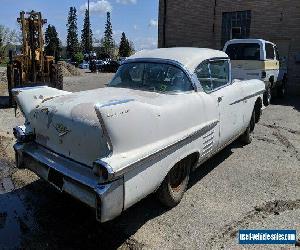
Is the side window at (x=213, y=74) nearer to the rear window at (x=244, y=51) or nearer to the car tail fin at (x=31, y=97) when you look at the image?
the car tail fin at (x=31, y=97)

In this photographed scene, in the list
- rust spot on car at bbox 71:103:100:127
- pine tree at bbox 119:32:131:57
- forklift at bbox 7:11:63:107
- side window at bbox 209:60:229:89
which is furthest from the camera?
pine tree at bbox 119:32:131:57

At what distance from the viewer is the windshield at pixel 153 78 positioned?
14.6ft

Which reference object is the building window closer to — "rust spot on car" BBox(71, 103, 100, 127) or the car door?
the car door

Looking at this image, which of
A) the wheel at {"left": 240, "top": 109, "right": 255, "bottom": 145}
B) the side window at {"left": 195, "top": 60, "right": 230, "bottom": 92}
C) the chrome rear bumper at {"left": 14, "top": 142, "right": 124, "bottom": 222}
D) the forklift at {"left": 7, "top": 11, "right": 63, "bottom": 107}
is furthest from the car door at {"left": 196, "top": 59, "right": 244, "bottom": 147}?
the forklift at {"left": 7, "top": 11, "right": 63, "bottom": 107}

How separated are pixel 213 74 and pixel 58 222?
302 centimetres

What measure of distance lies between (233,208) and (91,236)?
177cm

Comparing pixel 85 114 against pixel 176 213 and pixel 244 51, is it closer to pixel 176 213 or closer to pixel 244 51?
pixel 176 213

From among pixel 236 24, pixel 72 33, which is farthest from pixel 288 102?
pixel 72 33

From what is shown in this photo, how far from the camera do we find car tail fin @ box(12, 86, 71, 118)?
4.22 m

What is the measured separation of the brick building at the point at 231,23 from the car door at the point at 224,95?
1019cm

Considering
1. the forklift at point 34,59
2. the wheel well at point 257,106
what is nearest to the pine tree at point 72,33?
the forklift at point 34,59

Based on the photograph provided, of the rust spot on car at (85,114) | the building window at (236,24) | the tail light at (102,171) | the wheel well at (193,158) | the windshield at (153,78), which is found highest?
the building window at (236,24)

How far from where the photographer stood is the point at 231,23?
60.1 feet

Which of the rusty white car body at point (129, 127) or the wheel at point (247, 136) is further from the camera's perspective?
the wheel at point (247, 136)
